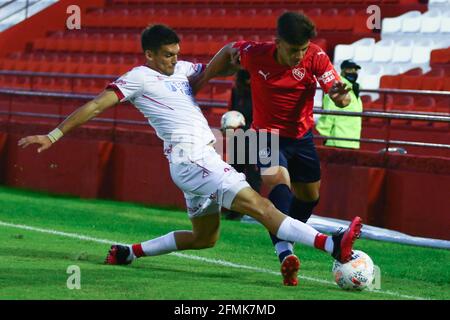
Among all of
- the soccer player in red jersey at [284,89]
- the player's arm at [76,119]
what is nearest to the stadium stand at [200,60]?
the soccer player in red jersey at [284,89]

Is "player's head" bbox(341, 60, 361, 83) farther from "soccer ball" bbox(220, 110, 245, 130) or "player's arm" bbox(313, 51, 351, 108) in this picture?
"player's arm" bbox(313, 51, 351, 108)

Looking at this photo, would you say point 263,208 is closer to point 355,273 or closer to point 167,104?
point 355,273

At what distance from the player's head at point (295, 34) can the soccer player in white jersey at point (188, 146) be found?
2.67ft

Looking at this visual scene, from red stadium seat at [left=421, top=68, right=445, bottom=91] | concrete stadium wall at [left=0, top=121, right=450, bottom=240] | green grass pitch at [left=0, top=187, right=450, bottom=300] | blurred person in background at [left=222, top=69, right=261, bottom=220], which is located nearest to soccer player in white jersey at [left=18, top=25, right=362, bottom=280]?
green grass pitch at [left=0, top=187, right=450, bottom=300]

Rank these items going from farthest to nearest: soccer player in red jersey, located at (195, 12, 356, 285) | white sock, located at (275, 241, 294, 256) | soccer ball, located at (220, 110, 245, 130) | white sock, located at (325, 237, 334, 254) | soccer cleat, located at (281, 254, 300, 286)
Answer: soccer ball, located at (220, 110, 245, 130)
soccer player in red jersey, located at (195, 12, 356, 285)
white sock, located at (275, 241, 294, 256)
soccer cleat, located at (281, 254, 300, 286)
white sock, located at (325, 237, 334, 254)

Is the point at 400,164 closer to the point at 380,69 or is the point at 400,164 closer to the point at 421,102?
the point at 421,102

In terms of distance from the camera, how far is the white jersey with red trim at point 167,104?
27.9ft

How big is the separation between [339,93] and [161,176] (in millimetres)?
8088

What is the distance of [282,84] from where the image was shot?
28.9 feet

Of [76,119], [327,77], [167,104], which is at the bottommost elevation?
[76,119]

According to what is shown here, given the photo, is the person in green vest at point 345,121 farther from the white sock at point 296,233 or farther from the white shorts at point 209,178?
the white sock at point 296,233

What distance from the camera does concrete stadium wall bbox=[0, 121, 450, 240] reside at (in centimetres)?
1278

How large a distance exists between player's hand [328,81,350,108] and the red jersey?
0.34 meters

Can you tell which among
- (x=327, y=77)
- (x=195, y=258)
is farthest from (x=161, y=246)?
(x=327, y=77)
